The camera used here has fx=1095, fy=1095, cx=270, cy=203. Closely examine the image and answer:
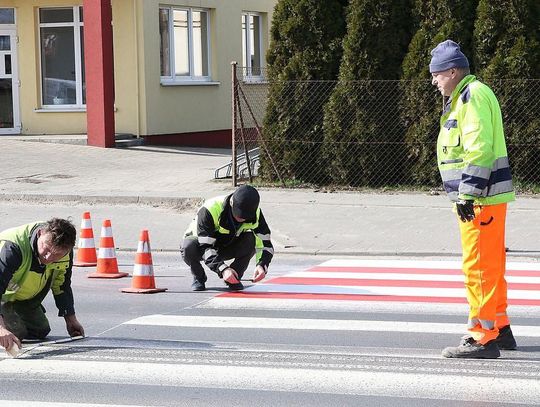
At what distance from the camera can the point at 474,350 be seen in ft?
24.5

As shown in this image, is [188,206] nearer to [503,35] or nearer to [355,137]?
[355,137]

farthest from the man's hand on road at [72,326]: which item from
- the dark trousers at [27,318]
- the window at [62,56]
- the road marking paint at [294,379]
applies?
the window at [62,56]

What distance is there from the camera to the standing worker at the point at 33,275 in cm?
721

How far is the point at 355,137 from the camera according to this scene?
58.0ft

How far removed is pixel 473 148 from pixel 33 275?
10.4 feet

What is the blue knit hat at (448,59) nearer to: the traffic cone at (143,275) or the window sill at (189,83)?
the traffic cone at (143,275)

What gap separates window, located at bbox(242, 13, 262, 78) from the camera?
100ft

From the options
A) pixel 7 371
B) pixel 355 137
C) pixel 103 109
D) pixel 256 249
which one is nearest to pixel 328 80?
pixel 355 137

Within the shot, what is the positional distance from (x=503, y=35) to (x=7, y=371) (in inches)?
455

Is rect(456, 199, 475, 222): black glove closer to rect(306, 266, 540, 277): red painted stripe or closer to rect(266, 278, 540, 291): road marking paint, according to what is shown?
rect(266, 278, 540, 291): road marking paint

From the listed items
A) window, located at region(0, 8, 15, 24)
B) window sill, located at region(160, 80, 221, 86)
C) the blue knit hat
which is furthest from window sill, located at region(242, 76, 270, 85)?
the blue knit hat

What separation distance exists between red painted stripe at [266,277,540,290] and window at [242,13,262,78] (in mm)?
19369

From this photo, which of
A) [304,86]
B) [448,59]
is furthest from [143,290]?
[304,86]

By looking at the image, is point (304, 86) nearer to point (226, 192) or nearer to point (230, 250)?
point (226, 192)
